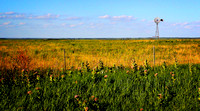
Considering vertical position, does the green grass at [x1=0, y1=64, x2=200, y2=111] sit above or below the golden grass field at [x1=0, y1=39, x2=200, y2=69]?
below

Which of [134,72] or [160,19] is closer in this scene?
[134,72]

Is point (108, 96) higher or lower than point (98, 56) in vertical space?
lower

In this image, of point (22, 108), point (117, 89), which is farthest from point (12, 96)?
point (117, 89)

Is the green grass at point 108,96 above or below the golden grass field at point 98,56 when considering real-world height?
below

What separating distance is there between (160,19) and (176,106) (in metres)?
58.2

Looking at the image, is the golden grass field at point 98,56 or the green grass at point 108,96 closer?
the green grass at point 108,96

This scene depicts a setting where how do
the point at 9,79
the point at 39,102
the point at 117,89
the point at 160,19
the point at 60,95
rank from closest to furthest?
the point at 39,102, the point at 60,95, the point at 117,89, the point at 9,79, the point at 160,19

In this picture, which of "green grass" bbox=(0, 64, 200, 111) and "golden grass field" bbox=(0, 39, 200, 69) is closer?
"green grass" bbox=(0, 64, 200, 111)

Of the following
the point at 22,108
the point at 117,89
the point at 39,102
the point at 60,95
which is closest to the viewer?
the point at 22,108

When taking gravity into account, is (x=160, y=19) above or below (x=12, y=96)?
above

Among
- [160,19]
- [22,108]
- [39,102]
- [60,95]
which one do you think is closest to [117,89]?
[60,95]

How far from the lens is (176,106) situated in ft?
15.7

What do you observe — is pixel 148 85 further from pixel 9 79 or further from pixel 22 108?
pixel 9 79

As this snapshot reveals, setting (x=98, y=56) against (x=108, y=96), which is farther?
(x=98, y=56)
